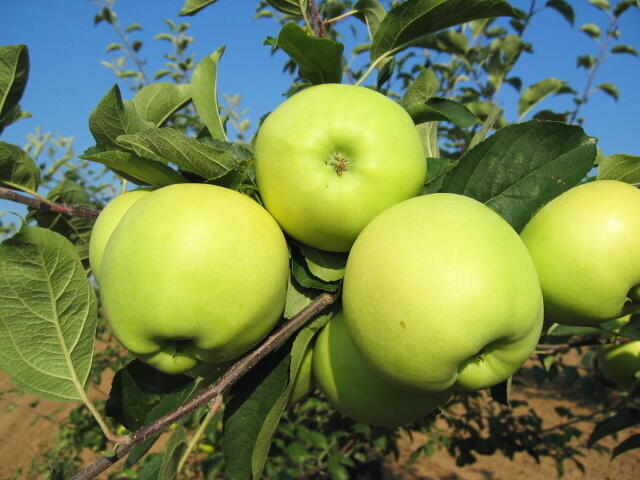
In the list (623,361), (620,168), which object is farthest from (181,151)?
(623,361)

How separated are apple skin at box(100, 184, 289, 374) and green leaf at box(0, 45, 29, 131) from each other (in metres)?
0.72

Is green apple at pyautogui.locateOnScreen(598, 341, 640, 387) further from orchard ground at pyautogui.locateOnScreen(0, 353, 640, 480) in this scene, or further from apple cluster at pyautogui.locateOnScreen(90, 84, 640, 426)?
orchard ground at pyautogui.locateOnScreen(0, 353, 640, 480)

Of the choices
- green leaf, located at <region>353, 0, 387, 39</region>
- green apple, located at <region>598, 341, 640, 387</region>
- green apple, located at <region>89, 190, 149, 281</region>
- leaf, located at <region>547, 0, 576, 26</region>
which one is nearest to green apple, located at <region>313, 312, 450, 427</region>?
green apple, located at <region>89, 190, 149, 281</region>

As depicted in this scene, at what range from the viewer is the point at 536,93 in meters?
2.10

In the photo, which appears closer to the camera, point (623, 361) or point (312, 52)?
point (312, 52)

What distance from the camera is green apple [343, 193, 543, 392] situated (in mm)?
751

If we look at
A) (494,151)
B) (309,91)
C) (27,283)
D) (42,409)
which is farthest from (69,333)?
(42,409)

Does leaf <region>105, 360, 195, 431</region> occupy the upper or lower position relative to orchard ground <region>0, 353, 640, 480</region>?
upper

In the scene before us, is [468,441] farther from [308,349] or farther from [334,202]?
[334,202]

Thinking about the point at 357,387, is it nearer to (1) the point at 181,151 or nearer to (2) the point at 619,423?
(1) the point at 181,151

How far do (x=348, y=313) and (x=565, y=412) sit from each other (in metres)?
4.11

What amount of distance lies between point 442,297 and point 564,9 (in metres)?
3.35

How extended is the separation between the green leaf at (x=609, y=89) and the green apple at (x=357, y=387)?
4.16 m

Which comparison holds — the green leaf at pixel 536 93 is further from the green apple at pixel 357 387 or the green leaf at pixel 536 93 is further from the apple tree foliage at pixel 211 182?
the green apple at pixel 357 387
